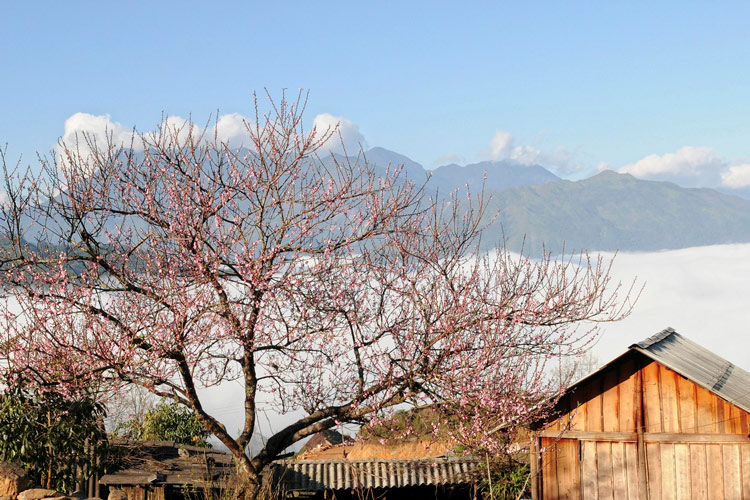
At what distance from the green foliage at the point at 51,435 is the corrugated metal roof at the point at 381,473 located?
6331mm

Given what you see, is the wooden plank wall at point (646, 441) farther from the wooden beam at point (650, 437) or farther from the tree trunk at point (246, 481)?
the tree trunk at point (246, 481)

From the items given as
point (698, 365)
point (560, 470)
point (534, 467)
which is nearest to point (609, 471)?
point (560, 470)

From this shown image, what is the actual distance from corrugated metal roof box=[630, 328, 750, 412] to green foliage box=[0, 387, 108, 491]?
11.9 meters

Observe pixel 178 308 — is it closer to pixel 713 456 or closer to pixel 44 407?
pixel 44 407

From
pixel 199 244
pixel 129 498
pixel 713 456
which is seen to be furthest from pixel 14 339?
pixel 713 456

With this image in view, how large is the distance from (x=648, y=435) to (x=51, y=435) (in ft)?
41.7

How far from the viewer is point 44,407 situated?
16078 millimetres

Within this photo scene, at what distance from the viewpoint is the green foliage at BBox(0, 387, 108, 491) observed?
51.4ft

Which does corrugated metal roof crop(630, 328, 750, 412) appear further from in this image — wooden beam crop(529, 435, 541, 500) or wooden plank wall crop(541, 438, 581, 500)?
wooden beam crop(529, 435, 541, 500)

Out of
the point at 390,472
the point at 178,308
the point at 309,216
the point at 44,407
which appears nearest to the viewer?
the point at 178,308

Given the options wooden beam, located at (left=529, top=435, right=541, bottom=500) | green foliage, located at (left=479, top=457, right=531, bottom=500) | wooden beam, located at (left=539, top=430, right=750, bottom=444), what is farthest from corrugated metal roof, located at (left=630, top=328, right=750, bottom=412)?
green foliage, located at (left=479, top=457, right=531, bottom=500)

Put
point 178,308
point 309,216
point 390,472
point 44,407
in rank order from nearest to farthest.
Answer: point 178,308, point 309,216, point 44,407, point 390,472

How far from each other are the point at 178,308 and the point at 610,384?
8715 millimetres

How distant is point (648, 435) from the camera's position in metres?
14.5
